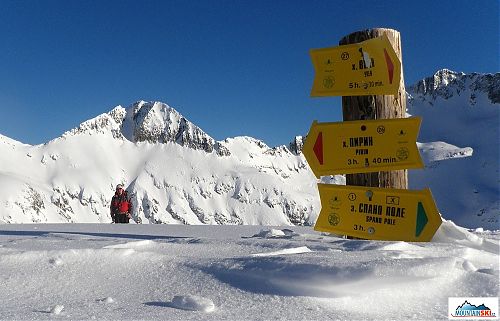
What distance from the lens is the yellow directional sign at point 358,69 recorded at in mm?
4805

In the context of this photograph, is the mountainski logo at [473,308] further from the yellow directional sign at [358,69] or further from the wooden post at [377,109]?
the yellow directional sign at [358,69]

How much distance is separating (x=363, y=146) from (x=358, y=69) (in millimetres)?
861

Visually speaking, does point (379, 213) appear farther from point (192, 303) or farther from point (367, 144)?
point (192, 303)

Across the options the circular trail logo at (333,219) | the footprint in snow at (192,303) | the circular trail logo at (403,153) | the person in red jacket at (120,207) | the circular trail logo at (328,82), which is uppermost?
the circular trail logo at (328,82)

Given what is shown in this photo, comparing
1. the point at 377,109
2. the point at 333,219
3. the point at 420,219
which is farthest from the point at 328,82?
the point at 420,219

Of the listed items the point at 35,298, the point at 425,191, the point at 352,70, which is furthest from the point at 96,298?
the point at 352,70

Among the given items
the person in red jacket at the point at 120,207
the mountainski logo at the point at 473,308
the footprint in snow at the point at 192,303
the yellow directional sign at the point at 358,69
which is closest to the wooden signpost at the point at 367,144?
the yellow directional sign at the point at 358,69

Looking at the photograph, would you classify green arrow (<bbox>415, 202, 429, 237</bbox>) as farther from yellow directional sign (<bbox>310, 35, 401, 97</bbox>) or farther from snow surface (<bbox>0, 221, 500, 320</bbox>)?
yellow directional sign (<bbox>310, 35, 401, 97</bbox>)

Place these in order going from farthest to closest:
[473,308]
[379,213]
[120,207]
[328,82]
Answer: [120,207] < [328,82] < [379,213] < [473,308]

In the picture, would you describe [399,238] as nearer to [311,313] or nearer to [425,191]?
[425,191]

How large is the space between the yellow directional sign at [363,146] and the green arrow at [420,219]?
0.43 metres

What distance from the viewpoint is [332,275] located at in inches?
107

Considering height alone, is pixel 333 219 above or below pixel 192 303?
above

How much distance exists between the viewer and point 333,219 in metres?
4.83
